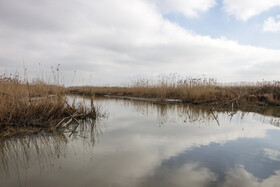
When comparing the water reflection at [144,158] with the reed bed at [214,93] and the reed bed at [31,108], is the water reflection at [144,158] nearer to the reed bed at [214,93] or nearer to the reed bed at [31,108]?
the reed bed at [31,108]

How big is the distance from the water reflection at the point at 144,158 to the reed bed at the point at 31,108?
21.2 inches

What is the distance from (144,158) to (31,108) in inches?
118

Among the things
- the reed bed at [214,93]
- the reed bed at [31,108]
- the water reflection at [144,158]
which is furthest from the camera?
the reed bed at [214,93]

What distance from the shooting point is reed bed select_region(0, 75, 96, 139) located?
356 cm

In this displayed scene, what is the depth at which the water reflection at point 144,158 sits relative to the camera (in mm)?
1946

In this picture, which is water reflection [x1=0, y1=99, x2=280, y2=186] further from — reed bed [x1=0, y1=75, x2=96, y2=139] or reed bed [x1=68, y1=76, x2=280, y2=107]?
reed bed [x1=68, y1=76, x2=280, y2=107]

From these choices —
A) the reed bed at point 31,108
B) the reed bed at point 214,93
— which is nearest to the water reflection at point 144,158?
the reed bed at point 31,108

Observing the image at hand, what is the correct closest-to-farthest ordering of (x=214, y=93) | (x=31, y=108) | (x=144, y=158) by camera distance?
(x=144, y=158) < (x=31, y=108) < (x=214, y=93)

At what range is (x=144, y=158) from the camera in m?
2.54

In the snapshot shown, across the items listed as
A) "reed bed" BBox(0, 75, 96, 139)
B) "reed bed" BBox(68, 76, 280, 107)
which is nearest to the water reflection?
"reed bed" BBox(0, 75, 96, 139)

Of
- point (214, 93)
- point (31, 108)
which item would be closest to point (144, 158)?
point (31, 108)

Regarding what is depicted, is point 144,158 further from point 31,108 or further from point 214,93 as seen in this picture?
point 214,93

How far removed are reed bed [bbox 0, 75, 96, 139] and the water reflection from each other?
539mm

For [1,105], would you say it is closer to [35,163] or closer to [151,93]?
[35,163]
